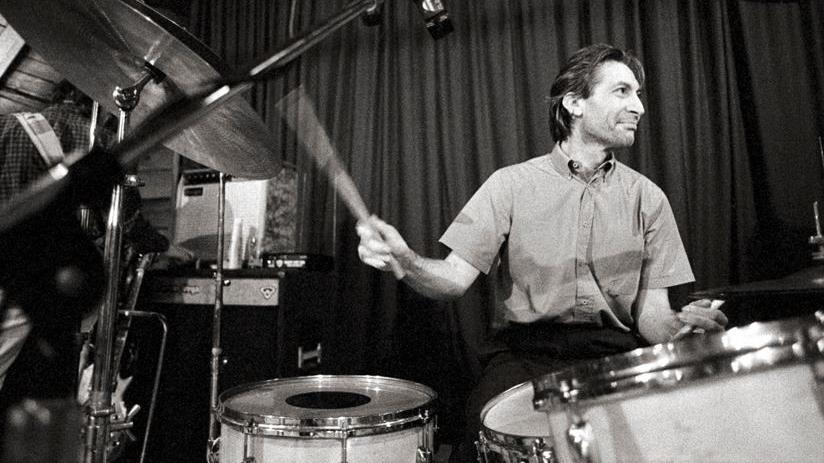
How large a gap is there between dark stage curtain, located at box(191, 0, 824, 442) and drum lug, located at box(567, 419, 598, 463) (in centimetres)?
154

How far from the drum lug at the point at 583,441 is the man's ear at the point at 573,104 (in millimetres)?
1319

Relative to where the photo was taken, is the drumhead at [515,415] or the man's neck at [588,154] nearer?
the drumhead at [515,415]

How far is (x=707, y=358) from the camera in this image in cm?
66

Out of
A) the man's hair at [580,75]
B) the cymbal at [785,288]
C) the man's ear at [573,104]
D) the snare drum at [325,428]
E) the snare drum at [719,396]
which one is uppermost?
the man's hair at [580,75]

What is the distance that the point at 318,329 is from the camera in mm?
2227

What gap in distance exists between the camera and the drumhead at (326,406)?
1.07 meters

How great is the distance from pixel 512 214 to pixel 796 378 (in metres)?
1.07

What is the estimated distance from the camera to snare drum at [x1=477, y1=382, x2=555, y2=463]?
2.86ft

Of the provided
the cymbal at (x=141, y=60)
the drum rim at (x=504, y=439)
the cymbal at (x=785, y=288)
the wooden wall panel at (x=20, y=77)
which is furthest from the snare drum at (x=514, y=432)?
the wooden wall panel at (x=20, y=77)

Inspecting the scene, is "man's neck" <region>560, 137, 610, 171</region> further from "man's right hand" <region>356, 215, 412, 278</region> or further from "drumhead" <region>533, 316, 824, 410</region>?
"drumhead" <region>533, 316, 824, 410</region>

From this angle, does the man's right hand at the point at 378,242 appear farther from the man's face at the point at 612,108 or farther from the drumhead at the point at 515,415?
the man's face at the point at 612,108

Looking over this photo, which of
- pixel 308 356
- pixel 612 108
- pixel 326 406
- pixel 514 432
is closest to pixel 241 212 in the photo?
pixel 308 356

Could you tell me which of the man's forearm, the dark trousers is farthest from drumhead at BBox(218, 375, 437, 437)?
the man's forearm

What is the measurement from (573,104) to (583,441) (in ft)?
4.52
